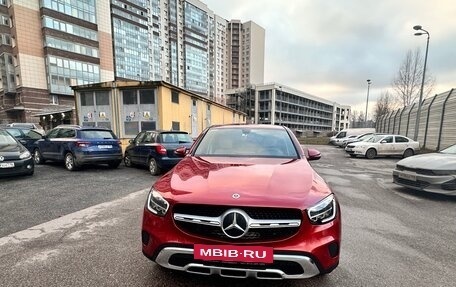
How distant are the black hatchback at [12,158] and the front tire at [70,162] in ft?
4.21

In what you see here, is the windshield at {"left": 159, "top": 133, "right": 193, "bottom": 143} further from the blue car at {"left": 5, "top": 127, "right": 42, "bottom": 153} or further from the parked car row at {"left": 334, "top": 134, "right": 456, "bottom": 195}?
the blue car at {"left": 5, "top": 127, "right": 42, "bottom": 153}

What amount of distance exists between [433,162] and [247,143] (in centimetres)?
511

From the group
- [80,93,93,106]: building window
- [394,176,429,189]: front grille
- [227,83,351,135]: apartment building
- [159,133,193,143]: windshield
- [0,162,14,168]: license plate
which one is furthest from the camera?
[227,83,351,135]: apartment building

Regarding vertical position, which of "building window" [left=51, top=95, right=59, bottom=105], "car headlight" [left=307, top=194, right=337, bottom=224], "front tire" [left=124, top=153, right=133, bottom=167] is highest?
"building window" [left=51, top=95, right=59, bottom=105]

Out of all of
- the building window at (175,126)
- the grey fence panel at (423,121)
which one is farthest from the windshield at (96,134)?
the grey fence panel at (423,121)

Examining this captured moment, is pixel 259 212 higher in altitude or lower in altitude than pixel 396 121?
lower

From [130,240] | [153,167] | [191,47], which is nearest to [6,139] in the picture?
[153,167]

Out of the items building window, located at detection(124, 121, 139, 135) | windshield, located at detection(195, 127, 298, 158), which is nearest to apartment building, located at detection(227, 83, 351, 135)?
building window, located at detection(124, 121, 139, 135)

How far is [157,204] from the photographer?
2.19m

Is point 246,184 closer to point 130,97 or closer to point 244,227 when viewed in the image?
point 244,227

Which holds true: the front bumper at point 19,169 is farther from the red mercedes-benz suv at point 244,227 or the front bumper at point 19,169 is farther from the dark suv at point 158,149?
the red mercedes-benz suv at point 244,227

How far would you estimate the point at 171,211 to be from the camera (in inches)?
81.6

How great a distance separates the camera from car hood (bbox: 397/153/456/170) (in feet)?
18.4

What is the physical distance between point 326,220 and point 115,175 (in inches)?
298
